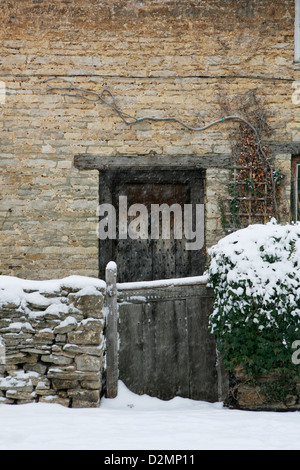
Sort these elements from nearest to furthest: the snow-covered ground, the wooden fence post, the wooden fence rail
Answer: the snow-covered ground
the wooden fence post
the wooden fence rail

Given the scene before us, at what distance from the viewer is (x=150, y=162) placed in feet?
23.3

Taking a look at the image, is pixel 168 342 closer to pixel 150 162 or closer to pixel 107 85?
pixel 150 162

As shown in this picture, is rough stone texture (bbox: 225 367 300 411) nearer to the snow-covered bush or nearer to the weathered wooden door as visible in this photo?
the snow-covered bush

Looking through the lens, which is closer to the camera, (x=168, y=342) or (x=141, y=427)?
(x=141, y=427)

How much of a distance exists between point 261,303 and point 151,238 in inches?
117

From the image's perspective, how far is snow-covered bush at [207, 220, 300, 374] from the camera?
177 inches

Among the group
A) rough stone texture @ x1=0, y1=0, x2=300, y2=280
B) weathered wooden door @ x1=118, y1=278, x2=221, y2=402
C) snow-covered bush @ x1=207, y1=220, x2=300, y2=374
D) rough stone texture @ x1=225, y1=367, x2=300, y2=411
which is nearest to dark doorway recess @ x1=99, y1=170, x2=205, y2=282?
rough stone texture @ x1=0, y1=0, x2=300, y2=280

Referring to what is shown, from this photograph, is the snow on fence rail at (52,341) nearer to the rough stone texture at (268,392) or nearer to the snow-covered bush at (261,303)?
the snow-covered bush at (261,303)

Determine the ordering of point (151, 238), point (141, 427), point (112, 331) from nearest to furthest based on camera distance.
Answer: point (141, 427) → point (112, 331) → point (151, 238)

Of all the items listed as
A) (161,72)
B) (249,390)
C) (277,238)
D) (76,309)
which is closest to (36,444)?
(76,309)

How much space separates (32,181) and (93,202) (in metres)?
0.91

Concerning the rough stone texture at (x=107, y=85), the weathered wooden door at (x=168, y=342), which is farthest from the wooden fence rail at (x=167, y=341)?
the rough stone texture at (x=107, y=85)

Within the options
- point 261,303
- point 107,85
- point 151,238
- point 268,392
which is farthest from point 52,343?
point 107,85

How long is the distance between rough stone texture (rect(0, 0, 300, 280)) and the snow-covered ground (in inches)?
113
